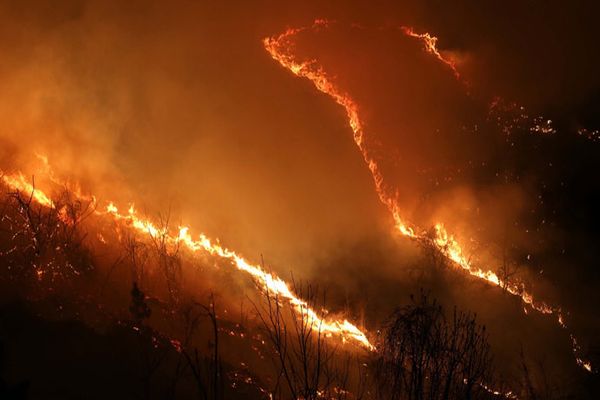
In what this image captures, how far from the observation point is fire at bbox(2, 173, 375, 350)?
581 inches

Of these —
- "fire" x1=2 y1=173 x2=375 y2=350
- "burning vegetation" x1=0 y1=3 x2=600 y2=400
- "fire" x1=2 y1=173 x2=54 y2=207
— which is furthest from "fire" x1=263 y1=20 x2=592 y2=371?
"fire" x1=2 y1=173 x2=54 y2=207

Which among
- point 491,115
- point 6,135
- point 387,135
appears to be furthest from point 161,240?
point 491,115

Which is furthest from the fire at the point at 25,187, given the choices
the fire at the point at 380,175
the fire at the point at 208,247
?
the fire at the point at 380,175

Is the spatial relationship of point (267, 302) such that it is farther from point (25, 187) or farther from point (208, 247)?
point (25, 187)

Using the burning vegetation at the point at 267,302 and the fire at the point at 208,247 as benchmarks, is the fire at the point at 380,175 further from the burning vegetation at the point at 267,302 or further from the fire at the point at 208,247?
the fire at the point at 208,247

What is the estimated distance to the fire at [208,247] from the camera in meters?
14.8

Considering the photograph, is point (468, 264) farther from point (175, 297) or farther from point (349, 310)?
point (175, 297)

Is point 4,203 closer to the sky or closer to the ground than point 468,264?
closer to the ground

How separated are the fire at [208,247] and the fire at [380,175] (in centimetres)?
466

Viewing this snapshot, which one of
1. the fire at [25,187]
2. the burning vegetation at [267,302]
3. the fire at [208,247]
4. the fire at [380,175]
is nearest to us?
the burning vegetation at [267,302]

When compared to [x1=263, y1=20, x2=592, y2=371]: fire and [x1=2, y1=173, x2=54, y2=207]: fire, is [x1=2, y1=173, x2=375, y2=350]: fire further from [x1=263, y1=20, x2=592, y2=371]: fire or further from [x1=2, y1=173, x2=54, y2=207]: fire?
[x1=263, y1=20, x2=592, y2=371]: fire

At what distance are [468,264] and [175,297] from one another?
11.4 metres

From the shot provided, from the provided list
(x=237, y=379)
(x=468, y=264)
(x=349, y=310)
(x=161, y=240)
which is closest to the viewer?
(x=237, y=379)

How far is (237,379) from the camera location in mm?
11906
